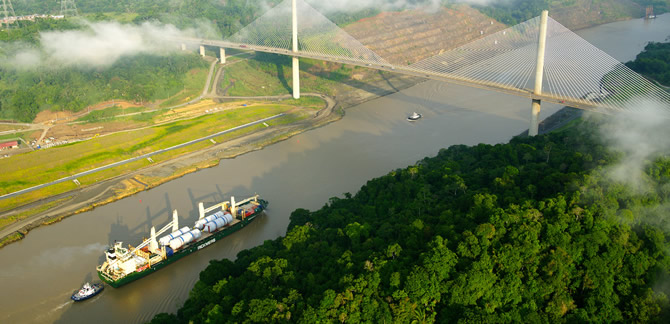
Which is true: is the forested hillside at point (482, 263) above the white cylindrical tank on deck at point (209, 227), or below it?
above

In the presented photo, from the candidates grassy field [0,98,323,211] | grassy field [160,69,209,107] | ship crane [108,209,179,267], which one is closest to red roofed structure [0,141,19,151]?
grassy field [0,98,323,211]

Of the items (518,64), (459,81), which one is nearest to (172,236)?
(459,81)

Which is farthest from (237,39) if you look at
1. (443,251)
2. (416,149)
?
(443,251)

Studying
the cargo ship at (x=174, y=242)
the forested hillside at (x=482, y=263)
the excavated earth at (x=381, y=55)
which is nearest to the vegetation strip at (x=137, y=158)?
the excavated earth at (x=381, y=55)

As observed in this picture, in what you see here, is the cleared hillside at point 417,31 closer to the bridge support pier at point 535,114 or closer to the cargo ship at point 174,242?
the bridge support pier at point 535,114

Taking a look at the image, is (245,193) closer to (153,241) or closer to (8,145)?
(153,241)
